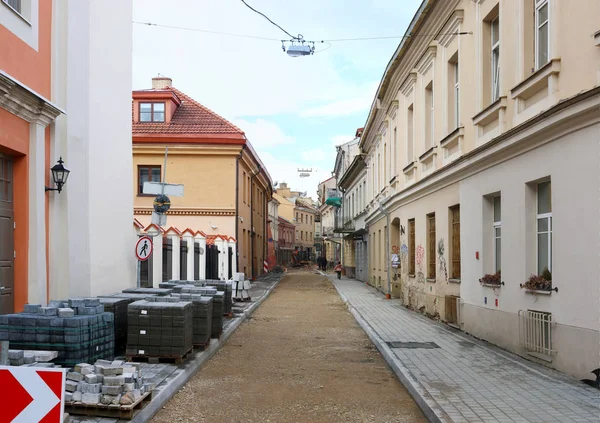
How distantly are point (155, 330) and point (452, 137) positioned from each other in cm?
756

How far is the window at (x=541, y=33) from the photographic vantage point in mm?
8156

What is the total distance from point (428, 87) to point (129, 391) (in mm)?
12123

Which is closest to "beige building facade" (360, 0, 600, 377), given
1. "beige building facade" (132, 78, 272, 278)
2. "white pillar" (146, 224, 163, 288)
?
"white pillar" (146, 224, 163, 288)

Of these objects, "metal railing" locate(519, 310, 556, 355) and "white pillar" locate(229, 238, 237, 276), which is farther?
"white pillar" locate(229, 238, 237, 276)

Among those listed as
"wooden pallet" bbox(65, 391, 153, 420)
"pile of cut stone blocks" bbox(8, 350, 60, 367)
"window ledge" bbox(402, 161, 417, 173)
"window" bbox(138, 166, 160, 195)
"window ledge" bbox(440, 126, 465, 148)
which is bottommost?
"wooden pallet" bbox(65, 391, 153, 420)

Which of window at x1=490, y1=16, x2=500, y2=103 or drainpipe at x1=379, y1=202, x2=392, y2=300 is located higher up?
window at x1=490, y1=16, x2=500, y2=103

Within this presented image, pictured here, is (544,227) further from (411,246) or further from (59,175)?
(411,246)

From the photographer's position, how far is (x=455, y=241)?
12664 mm

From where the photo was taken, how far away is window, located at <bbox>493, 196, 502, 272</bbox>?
10.0 metres

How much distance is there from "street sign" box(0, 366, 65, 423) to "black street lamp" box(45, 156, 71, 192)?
6926 millimetres

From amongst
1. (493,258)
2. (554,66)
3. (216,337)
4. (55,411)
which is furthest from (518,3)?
(55,411)

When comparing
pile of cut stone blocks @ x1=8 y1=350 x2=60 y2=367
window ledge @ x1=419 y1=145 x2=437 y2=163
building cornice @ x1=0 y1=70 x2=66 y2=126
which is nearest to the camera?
pile of cut stone blocks @ x1=8 y1=350 x2=60 y2=367

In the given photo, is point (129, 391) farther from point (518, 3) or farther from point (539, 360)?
point (518, 3)

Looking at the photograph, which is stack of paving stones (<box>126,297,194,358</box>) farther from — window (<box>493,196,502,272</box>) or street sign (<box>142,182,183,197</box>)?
window (<box>493,196,502,272</box>)
